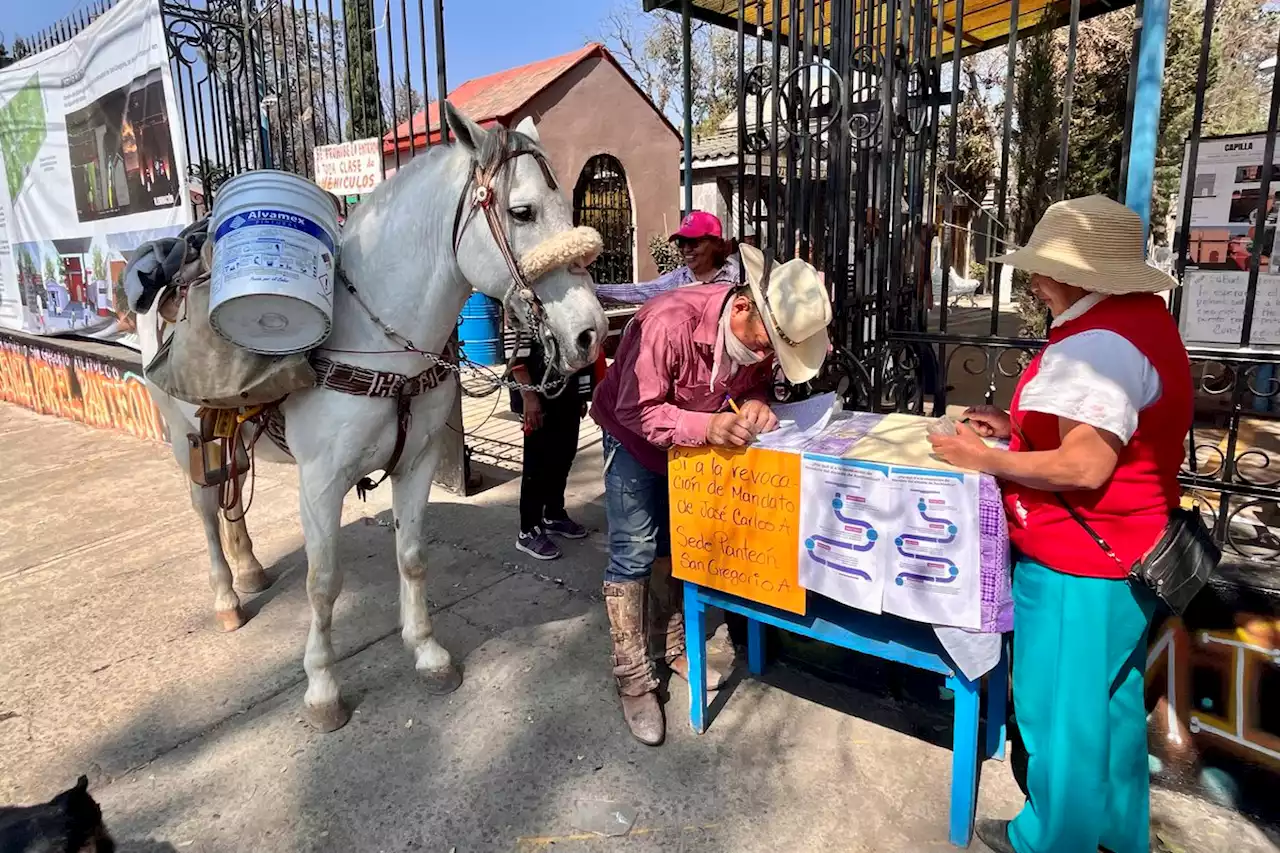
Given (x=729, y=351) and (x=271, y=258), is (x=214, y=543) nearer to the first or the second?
(x=271, y=258)

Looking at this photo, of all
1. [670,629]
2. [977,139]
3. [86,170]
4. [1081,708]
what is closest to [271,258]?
[670,629]

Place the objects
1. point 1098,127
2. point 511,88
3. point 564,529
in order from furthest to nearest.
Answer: point 511,88, point 1098,127, point 564,529

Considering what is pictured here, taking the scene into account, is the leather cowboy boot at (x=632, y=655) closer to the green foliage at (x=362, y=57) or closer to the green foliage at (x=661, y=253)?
the green foliage at (x=362, y=57)

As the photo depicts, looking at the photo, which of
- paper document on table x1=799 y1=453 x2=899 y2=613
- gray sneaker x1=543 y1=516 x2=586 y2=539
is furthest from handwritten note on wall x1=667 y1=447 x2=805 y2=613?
gray sneaker x1=543 y1=516 x2=586 y2=539

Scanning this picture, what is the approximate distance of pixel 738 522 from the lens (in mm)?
2324

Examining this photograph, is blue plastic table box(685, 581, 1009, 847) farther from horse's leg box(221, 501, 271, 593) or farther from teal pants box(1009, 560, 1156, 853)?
horse's leg box(221, 501, 271, 593)

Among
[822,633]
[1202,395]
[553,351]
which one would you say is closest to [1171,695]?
[822,633]

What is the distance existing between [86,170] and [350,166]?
151 inches

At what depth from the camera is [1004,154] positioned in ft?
9.16

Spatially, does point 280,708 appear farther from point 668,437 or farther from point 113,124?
point 113,124

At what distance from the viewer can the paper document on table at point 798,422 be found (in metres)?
2.25

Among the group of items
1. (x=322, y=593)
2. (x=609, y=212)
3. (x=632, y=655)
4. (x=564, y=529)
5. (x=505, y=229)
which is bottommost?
(x=564, y=529)

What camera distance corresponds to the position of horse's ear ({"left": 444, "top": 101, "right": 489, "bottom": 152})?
2.19 metres

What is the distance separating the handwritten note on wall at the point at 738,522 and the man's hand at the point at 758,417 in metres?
0.11
